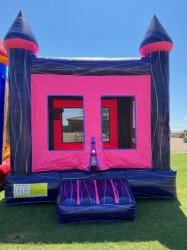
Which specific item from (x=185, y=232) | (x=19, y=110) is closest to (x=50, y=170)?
(x=19, y=110)

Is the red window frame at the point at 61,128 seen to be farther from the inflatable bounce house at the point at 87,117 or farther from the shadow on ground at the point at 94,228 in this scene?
the shadow on ground at the point at 94,228

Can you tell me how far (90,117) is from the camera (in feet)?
16.2

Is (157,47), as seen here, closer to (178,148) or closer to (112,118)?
(112,118)

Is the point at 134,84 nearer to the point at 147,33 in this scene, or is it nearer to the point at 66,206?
the point at 147,33

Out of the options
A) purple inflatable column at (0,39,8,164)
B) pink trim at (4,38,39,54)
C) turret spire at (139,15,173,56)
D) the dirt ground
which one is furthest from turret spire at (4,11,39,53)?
the dirt ground

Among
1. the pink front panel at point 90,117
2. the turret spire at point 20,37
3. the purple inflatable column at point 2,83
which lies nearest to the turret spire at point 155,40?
the pink front panel at point 90,117

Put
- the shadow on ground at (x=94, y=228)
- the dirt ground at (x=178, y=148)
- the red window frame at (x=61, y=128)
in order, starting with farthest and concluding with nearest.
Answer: the dirt ground at (x=178, y=148)
the red window frame at (x=61, y=128)
the shadow on ground at (x=94, y=228)

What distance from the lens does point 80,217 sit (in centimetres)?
380

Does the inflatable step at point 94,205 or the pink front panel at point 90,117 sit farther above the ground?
the pink front panel at point 90,117

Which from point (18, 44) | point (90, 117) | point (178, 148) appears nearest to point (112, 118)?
point (90, 117)

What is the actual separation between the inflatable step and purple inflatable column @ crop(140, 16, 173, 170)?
109cm

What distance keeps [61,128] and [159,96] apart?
9.24 ft

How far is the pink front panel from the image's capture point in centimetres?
486

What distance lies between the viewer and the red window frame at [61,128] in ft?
22.1
